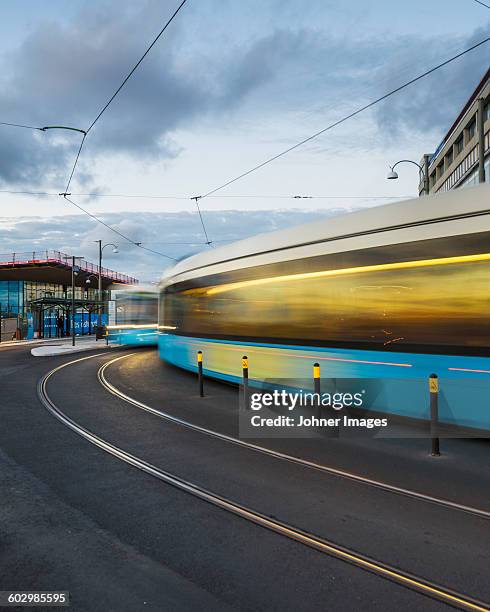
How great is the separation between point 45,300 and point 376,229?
35.7m

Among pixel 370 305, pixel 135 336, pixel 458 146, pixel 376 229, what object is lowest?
pixel 135 336

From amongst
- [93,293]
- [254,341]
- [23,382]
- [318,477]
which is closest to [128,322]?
[23,382]

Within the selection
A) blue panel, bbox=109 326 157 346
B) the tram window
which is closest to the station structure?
blue panel, bbox=109 326 157 346

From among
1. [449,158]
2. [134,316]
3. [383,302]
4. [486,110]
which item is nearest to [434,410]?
[383,302]

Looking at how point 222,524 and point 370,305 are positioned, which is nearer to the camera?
point 222,524

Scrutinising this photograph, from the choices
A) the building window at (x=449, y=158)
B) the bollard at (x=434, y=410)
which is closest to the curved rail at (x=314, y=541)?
the bollard at (x=434, y=410)

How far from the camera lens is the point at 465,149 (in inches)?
2213

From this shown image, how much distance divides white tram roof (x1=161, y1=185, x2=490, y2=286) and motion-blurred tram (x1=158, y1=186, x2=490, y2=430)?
18 millimetres

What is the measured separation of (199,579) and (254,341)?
25.7 ft

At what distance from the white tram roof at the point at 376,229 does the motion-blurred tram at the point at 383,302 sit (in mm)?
18

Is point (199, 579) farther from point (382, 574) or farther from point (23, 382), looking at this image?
point (23, 382)

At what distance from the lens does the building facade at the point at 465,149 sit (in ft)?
153

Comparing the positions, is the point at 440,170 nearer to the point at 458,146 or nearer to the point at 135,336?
the point at 458,146

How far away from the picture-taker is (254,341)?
1158cm
